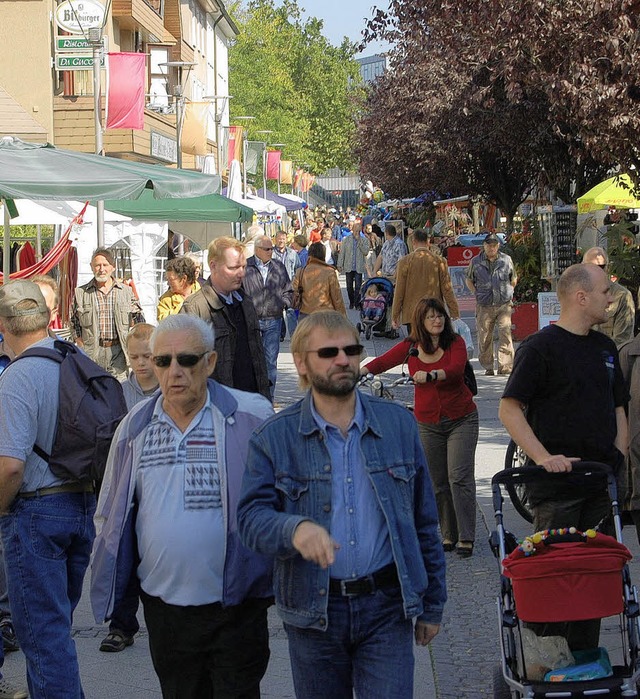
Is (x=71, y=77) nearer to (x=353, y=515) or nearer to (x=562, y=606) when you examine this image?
(x=562, y=606)

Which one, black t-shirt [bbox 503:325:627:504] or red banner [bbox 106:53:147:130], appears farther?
red banner [bbox 106:53:147:130]

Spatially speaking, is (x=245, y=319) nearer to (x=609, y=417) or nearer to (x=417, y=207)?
(x=609, y=417)

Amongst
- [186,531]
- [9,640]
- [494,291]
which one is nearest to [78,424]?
[186,531]

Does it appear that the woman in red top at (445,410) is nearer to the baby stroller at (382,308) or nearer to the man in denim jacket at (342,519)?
the man in denim jacket at (342,519)

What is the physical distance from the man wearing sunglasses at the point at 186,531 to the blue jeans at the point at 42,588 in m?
0.74

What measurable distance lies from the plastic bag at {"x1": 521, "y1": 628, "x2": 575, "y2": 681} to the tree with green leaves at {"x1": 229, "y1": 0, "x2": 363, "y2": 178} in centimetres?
4321

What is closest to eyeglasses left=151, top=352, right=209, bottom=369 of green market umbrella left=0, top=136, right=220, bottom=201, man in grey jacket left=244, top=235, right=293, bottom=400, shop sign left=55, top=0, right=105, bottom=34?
green market umbrella left=0, top=136, right=220, bottom=201

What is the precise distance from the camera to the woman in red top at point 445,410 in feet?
25.7

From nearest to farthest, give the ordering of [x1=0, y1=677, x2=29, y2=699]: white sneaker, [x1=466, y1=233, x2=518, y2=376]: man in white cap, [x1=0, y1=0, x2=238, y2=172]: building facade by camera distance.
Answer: [x1=0, y1=677, x2=29, y2=699]: white sneaker < [x1=466, y1=233, x2=518, y2=376]: man in white cap < [x1=0, y1=0, x2=238, y2=172]: building facade

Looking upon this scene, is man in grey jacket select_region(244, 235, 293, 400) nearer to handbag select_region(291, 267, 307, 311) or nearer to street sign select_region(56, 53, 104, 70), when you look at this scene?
handbag select_region(291, 267, 307, 311)

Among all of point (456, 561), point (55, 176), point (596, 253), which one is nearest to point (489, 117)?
point (596, 253)

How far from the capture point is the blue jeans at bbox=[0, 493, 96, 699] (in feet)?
15.5

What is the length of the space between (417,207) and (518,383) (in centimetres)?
5088

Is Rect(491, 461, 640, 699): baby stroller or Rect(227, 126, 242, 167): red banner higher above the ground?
Rect(227, 126, 242, 167): red banner
